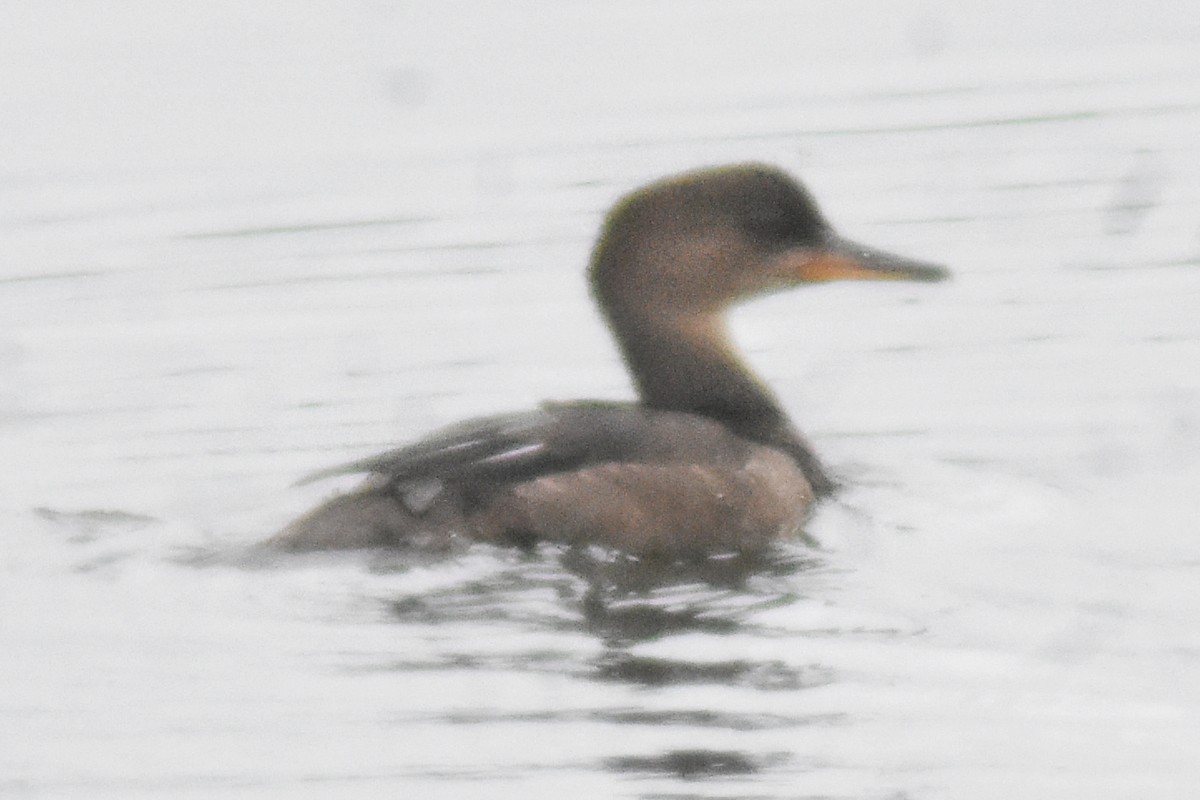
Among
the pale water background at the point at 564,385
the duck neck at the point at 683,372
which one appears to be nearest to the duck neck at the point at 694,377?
the duck neck at the point at 683,372

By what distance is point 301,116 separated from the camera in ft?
45.6

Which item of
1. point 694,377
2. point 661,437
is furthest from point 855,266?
point 661,437

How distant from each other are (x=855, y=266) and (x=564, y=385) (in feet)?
5.47

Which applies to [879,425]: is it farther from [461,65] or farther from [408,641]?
[461,65]

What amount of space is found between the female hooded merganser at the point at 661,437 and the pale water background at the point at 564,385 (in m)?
0.18

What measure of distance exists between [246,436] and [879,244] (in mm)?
3220

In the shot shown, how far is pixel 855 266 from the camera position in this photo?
861 cm

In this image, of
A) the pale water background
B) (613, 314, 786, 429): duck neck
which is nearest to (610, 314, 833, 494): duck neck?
(613, 314, 786, 429): duck neck

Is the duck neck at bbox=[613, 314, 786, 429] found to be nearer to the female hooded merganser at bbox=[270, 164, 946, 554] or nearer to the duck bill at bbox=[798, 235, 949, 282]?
the female hooded merganser at bbox=[270, 164, 946, 554]

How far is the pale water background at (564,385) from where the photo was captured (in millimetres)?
6359

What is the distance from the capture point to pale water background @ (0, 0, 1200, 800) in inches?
250

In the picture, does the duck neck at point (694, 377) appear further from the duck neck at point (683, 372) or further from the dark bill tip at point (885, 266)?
the dark bill tip at point (885, 266)

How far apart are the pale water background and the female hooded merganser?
0.58ft

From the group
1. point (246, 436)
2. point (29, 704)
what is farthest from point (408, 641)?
point (246, 436)
